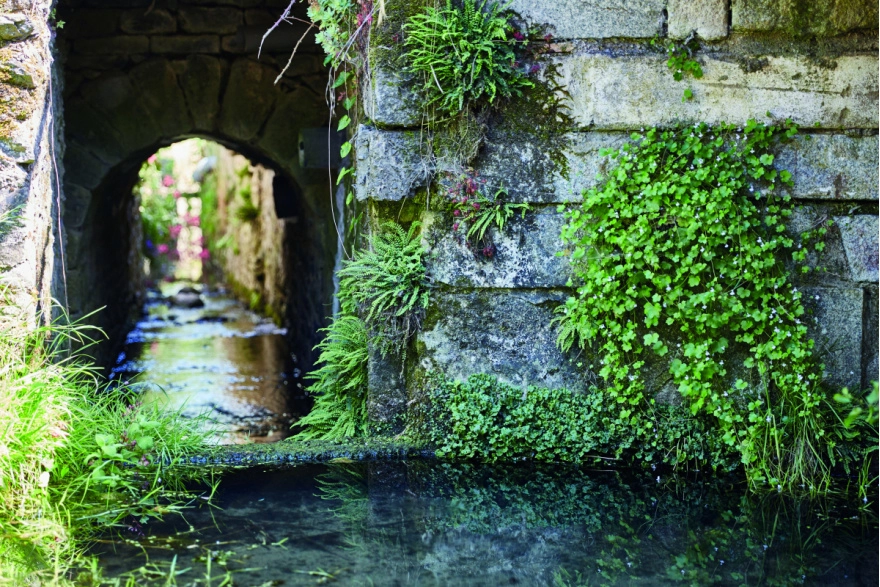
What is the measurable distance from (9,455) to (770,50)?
11.8 feet

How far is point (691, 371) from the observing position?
13.2ft

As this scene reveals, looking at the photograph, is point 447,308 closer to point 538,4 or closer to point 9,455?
point 538,4

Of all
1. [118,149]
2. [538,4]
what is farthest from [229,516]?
[118,149]

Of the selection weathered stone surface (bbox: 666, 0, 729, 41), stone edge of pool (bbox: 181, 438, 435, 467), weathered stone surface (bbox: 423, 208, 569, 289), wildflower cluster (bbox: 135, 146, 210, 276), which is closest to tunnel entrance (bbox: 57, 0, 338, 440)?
stone edge of pool (bbox: 181, 438, 435, 467)

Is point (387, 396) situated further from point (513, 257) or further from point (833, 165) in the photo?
point (833, 165)

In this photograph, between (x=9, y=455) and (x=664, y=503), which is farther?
(x=664, y=503)

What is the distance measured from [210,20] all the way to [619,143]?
4.26 meters

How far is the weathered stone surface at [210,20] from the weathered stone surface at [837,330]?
16.4ft

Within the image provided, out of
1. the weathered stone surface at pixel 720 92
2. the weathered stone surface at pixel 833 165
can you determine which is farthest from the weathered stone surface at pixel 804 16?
the weathered stone surface at pixel 833 165

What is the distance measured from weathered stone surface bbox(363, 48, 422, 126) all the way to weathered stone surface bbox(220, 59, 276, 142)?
3176 mm

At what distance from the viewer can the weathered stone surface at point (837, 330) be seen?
403 cm

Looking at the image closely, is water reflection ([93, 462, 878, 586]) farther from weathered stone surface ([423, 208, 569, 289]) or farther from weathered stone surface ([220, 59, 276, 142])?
weathered stone surface ([220, 59, 276, 142])

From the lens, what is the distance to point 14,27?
3.75 m

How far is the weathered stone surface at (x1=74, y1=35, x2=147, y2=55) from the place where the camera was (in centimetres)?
684
